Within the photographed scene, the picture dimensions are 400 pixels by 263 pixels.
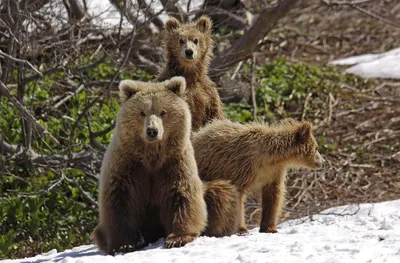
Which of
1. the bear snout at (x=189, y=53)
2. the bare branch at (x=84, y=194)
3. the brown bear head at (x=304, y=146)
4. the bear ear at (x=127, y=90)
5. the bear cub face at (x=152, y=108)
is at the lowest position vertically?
the bare branch at (x=84, y=194)

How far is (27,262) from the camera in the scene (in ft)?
20.3

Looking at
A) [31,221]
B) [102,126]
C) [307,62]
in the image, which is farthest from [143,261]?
[307,62]

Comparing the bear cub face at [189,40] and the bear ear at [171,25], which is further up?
the bear ear at [171,25]

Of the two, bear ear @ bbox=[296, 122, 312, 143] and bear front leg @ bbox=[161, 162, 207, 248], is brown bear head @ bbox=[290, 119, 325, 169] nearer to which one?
bear ear @ bbox=[296, 122, 312, 143]

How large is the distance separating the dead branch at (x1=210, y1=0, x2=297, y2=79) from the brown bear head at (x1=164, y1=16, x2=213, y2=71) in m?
2.23

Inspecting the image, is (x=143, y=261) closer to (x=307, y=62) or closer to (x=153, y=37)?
(x=153, y=37)

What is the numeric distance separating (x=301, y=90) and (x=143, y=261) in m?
7.53

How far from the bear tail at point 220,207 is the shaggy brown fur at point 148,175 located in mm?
358

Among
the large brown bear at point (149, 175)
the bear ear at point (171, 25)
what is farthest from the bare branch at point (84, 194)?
the large brown bear at point (149, 175)

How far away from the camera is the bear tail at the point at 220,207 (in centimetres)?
661

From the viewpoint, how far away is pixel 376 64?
13898 millimetres

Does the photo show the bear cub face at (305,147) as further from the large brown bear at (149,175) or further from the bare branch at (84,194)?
the bare branch at (84,194)

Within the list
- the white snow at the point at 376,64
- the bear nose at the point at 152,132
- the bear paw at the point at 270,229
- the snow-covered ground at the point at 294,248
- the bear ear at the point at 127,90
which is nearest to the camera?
the snow-covered ground at the point at 294,248

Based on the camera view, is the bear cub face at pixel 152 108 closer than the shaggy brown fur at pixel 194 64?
Yes
